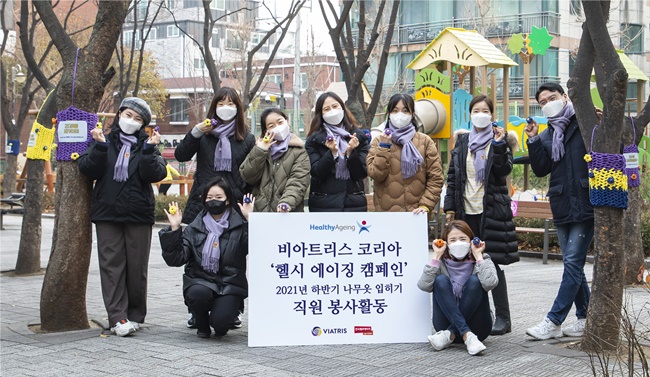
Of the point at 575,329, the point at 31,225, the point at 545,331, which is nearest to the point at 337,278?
the point at 545,331

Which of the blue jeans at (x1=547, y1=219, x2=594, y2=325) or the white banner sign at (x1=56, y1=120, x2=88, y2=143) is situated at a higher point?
the white banner sign at (x1=56, y1=120, x2=88, y2=143)

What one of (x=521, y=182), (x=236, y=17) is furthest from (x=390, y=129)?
(x=236, y=17)

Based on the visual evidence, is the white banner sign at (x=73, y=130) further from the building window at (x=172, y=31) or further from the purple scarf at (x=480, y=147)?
the building window at (x=172, y=31)

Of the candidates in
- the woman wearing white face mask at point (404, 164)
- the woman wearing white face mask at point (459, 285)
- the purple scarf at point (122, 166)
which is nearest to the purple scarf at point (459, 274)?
the woman wearing white face mask at point (459, 285)

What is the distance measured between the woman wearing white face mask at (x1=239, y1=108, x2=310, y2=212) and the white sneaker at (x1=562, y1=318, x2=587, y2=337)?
230 centimetres

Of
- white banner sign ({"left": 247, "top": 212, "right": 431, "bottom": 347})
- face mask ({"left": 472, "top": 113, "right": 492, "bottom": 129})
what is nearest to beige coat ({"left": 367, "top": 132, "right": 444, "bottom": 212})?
white banner sign ({"left": 247, "top": 212, "right": 431, "bottom": 347})

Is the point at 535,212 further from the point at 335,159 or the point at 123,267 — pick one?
the point at 123,267

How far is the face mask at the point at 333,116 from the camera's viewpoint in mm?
7504

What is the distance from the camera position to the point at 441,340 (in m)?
6.72

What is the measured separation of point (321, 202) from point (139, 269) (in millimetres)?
1602

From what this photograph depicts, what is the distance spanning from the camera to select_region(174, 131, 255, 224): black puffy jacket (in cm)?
766

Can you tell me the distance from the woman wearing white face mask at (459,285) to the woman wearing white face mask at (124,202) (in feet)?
7.75

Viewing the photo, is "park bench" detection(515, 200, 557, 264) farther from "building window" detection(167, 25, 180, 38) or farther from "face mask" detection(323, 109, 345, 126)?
"building window" detection(167, 25, 180, 38)

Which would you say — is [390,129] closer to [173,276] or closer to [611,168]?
[611,168]
